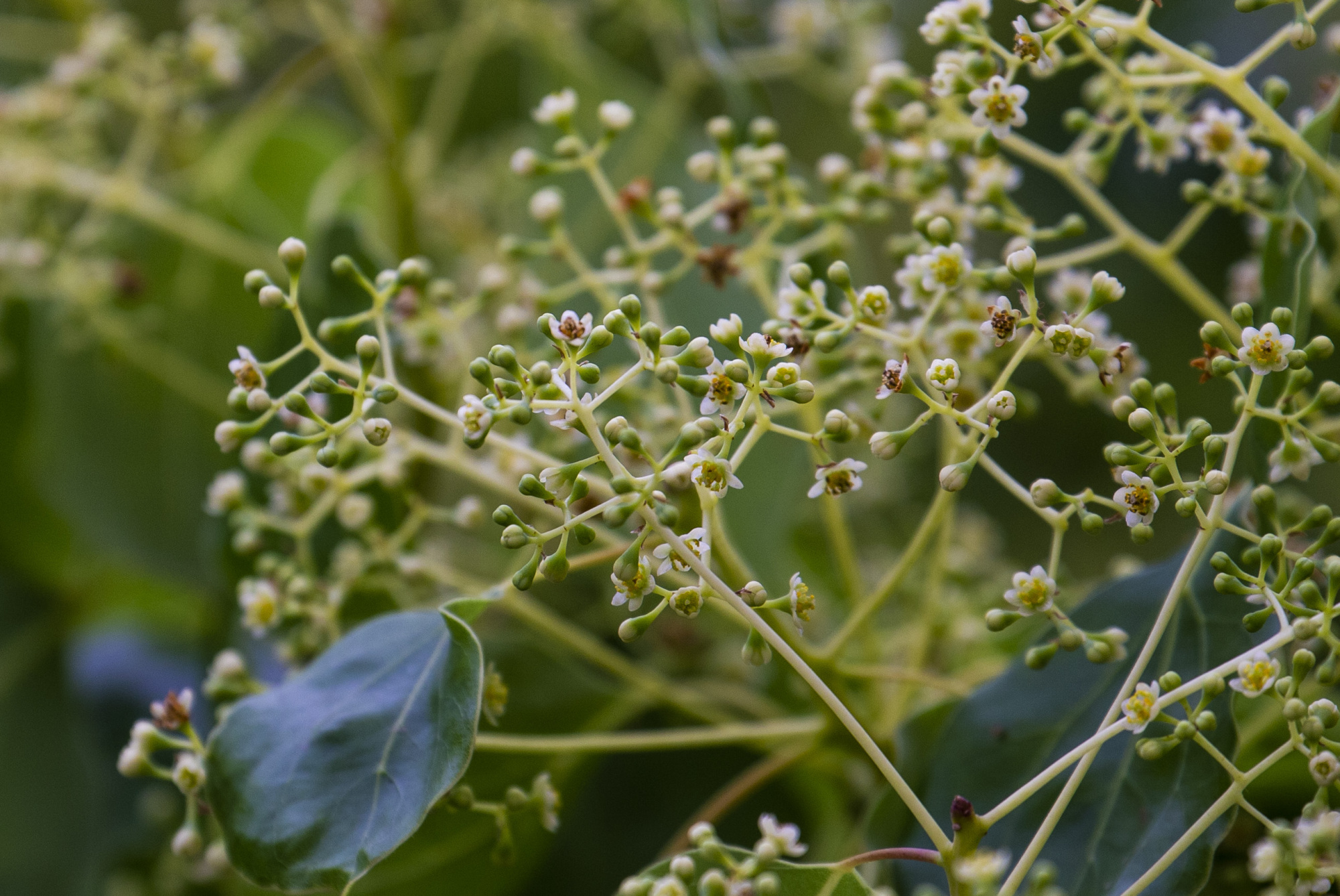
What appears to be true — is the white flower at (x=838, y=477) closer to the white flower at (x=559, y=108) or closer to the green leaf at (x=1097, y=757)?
the green leaf at (x=1097, y=757)

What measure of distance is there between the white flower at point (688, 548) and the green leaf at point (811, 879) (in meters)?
0.14

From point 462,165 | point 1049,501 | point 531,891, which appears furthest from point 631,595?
point 462,165

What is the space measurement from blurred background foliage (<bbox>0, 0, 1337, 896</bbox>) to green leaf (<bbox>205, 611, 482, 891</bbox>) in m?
0.17

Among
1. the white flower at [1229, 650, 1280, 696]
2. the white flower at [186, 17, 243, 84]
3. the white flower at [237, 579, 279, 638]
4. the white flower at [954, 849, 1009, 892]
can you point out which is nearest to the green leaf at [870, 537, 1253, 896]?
the white flower at [1229, 650, 1280, 696]

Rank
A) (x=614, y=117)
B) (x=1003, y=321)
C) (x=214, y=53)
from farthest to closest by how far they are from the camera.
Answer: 1. (x=214, y=53)
2. (x=614, y=117)
3. (x=1003, y=321)

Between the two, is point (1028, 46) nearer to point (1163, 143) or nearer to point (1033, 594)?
point (1163, 143)

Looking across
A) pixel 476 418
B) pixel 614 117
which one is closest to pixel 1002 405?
pixel 476 418

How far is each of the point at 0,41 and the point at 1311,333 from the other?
1.45 meters

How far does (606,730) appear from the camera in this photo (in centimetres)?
85

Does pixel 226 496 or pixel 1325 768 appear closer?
pixel 1325 768

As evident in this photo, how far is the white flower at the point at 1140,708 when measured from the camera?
0.47 m

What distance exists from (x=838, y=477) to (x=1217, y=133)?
1.00 feet

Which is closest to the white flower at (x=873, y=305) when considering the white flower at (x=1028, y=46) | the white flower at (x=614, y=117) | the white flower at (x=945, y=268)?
the white flower at (x=945, y=268)

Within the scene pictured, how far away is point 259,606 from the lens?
2.16ft
